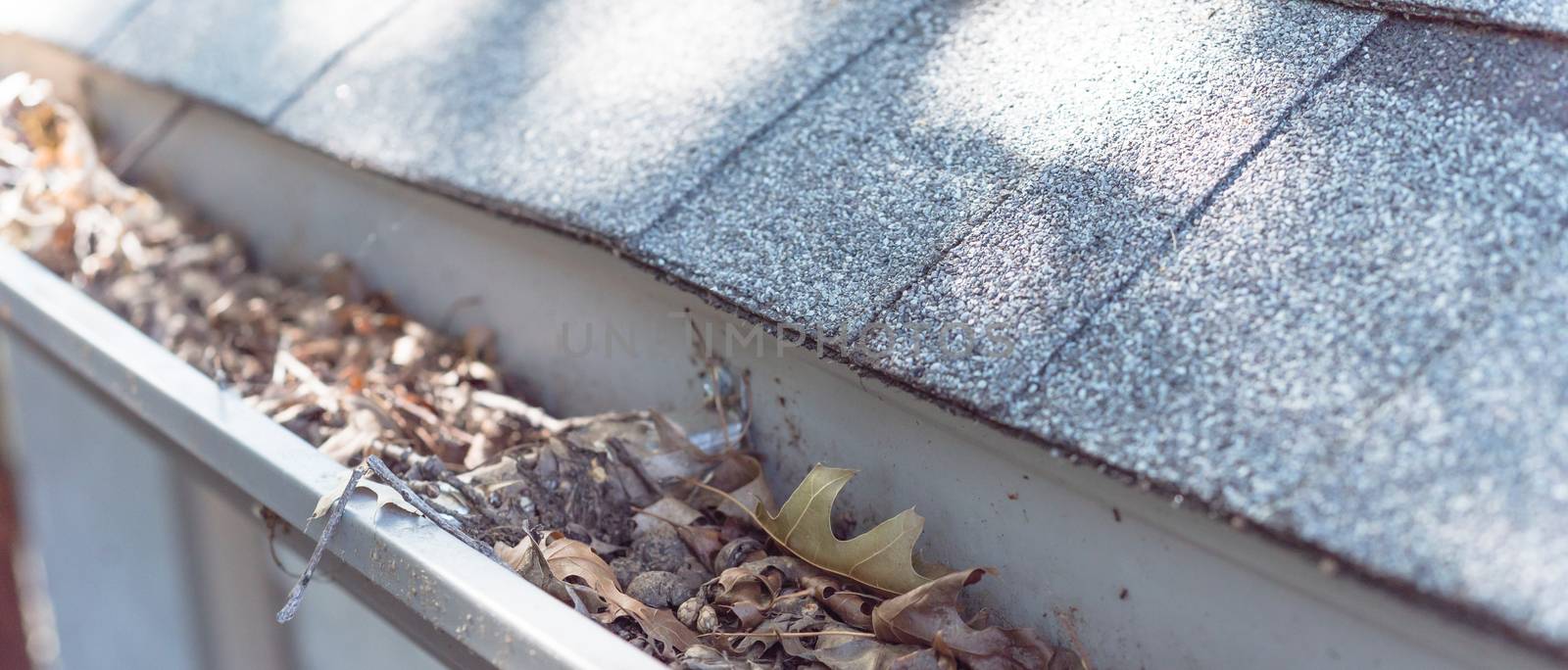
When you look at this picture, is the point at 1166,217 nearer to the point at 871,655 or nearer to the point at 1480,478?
the point at 1480,478

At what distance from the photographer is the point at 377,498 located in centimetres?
134

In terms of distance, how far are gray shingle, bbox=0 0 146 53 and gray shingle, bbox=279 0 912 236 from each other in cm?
101

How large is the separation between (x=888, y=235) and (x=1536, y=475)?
685mm

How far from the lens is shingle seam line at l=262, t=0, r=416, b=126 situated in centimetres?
227

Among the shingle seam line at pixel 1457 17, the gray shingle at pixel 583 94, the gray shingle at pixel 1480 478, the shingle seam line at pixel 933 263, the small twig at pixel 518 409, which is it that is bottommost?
the small twig at pixel 518 409

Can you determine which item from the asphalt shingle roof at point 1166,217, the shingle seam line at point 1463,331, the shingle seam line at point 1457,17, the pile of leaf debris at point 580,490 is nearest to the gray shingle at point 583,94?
the asphalt shingle roof at point 1166,217

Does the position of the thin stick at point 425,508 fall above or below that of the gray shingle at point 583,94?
below

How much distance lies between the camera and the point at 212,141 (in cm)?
258

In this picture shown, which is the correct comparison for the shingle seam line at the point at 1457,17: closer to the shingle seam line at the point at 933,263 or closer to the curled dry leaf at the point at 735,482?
the shingle seam line at the point at 933,263

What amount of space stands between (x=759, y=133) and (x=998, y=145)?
364 mm

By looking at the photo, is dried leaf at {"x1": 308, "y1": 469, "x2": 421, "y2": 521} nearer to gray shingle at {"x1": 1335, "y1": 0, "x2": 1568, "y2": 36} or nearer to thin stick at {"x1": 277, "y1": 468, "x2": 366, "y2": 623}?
thin stick at {"x1": 277, "y1": 468, "x2": 366, "y2": 623}

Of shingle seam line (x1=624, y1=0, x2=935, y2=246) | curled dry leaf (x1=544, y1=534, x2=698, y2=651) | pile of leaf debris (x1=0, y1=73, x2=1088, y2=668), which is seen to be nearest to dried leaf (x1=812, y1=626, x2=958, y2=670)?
pile of leaf debris (x1=0, y1=73, x2=1088, y2=668)

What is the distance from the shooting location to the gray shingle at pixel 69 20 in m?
2.91

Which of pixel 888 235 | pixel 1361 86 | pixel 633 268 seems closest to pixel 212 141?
pixel 633 268
